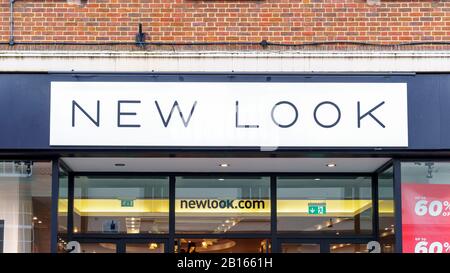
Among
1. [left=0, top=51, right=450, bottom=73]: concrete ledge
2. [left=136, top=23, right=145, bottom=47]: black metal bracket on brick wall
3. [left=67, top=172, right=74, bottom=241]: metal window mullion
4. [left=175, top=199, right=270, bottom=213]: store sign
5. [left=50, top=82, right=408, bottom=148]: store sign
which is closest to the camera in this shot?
[left=50, top=82, right=408, bottom=148]: store sign

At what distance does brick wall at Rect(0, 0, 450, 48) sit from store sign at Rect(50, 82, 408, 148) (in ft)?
2.22

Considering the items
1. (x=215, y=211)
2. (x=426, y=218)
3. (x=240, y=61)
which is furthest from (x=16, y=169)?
(x=426, y=218)

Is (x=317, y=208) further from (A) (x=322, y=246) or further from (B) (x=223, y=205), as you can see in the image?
(B) (x=223, y=205)

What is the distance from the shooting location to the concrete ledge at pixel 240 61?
9.87 meters

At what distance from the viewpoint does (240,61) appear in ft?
32.5

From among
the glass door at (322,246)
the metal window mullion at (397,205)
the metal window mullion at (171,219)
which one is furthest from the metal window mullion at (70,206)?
the metal window mullion at (397,205)

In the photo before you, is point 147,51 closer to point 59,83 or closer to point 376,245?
point 59,83

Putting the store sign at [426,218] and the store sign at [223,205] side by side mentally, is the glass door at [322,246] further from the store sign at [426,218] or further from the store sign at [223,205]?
the store sign at [426,218]

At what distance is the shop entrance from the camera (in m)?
11.1

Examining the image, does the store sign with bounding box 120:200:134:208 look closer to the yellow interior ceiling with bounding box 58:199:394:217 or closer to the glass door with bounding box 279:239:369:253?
the yellow interior ceiling with bounding box 58:199:394:217

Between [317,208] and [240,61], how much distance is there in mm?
2657

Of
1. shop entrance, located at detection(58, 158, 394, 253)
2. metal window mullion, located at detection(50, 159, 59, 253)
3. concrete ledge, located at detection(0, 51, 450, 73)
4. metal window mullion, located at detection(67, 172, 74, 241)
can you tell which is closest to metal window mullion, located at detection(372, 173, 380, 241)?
shop entrance, located at detection(58, 158, 394, 253)

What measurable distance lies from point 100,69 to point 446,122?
4.41 m
